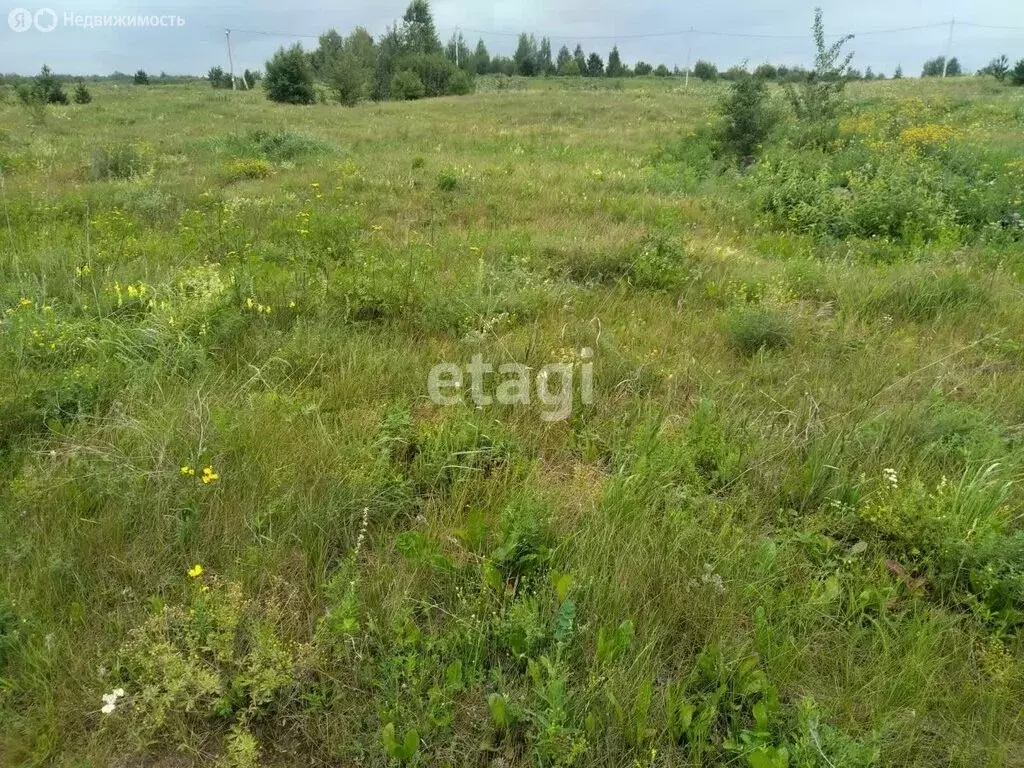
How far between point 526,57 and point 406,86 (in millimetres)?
43656

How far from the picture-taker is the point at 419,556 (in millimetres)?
2213

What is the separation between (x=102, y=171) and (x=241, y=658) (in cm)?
1016

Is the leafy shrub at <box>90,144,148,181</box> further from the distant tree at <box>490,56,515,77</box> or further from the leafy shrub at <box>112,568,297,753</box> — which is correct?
the distant tree at <box>490,56,515,77</box>

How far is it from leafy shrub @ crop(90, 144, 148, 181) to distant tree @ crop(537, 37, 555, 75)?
7541cm

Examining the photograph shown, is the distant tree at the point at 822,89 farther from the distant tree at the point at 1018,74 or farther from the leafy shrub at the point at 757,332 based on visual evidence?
the distant tree at the point at 1018,74

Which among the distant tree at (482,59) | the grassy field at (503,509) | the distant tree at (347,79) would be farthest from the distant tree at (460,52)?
the grassy field at (503,509)

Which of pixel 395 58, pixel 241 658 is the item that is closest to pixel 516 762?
pixel 241 658

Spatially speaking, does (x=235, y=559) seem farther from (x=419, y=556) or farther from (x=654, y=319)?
(x=654, y=319)

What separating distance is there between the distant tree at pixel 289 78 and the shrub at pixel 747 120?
93.8ft

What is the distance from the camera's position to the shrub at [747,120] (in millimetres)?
11531

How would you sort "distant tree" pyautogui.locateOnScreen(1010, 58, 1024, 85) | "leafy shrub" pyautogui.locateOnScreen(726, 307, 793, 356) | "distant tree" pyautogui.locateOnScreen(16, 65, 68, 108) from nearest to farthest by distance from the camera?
"leafy shrub" pyautogui.locateOnScreen(726, 307, 793, 356), "distant tree" pyautogui.locateOnScreen(16, 65, 68, 108), "distant tree" pyautogui.locateOnScreen(1010, 58, 1024, 85)

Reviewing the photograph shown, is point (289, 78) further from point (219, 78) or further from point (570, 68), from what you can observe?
point (570, 68)

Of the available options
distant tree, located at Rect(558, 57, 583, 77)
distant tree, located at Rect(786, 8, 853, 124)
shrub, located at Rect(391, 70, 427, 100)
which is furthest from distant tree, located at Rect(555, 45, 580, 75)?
distant tree, located at Rect(786, 8, 853, 124)

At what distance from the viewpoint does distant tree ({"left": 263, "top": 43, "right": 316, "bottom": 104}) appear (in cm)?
3241
